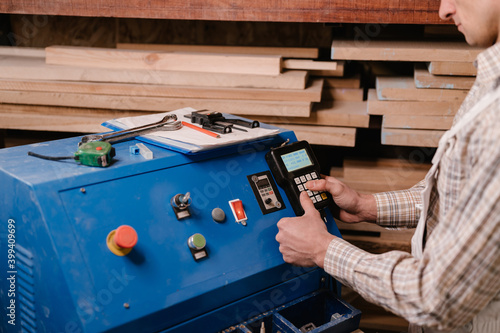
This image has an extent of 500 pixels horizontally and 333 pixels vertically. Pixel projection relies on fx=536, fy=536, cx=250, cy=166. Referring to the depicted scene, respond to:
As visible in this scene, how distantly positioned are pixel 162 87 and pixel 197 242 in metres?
0.94

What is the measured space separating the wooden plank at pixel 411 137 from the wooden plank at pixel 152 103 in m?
0.31

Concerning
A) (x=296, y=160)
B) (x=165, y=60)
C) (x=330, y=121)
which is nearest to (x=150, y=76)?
(x=165, y=60)

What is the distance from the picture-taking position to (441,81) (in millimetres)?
1927

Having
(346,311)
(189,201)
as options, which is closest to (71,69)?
(189,201)

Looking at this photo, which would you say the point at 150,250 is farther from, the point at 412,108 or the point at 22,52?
the point at 22,52

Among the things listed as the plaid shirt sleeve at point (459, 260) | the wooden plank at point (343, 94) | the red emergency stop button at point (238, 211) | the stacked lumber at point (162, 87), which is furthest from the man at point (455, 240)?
the wooden plank at point (343, 94)

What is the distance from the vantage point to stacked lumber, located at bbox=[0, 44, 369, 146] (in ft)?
6.66

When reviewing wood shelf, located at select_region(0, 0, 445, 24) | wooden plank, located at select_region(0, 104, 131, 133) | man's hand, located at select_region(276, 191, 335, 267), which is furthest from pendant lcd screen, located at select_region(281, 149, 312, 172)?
wooden plank, located at select_region(0, 104, 131, 133)

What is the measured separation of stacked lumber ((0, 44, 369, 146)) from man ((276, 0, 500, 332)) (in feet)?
2.49

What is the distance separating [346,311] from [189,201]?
0.52m

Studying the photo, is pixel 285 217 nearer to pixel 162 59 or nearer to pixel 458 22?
pixel 458 22

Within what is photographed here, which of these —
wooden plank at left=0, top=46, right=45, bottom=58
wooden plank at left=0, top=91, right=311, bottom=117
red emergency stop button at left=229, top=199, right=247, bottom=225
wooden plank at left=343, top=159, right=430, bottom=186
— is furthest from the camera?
wooden plank at left=0, top=46, right=45, bottom=58

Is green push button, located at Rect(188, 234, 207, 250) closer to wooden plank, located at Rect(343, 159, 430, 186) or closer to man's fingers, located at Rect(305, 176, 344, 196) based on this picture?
man's fingers, located at Rect(305, 176, 344, 196)

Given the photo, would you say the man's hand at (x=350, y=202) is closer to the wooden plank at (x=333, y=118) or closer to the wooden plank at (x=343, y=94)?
the wooden plank at (x=333, y=118)
